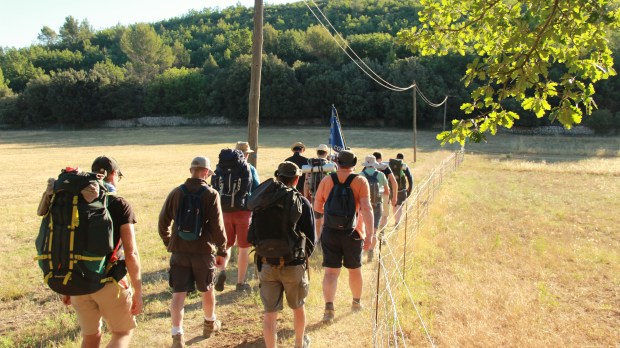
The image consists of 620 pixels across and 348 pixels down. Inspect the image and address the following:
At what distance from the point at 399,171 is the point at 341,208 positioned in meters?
5.06

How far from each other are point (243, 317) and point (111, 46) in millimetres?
147325

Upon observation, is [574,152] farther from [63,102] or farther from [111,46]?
[111,46]

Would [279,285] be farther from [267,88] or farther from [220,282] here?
[267,88]

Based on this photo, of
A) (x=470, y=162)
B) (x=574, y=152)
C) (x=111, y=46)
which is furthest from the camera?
(x=111, y=46)

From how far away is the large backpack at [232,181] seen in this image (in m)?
6.02

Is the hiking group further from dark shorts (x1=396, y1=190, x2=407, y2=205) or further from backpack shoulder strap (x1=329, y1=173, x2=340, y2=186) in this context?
dark shorts (x1=396, y1=190, x2=407, y2=205)

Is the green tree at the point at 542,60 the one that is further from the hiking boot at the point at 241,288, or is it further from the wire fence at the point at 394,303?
the hiking boot at the point at 241,288

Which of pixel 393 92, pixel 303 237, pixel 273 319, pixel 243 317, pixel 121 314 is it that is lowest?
pixel 243 317

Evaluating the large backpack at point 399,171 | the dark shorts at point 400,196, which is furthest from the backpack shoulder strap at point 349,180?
the dark shorts at point 400,196

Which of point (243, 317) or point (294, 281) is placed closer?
point (294, 281)

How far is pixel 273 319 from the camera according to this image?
4281 mm

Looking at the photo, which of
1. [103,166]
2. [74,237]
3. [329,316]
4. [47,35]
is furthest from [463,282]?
[47,35]

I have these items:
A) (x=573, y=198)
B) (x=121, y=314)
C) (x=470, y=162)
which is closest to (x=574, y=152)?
(x=470, y=162)

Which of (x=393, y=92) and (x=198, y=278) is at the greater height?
(x=393, y=92)
